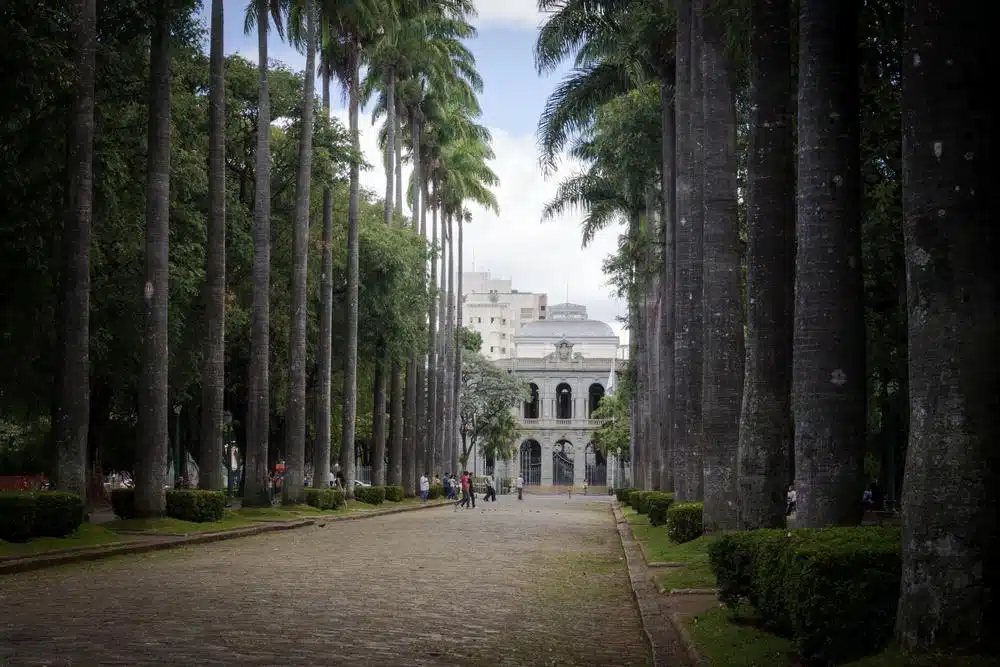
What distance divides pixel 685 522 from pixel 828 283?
9599mm

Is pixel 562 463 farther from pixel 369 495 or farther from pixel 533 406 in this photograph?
pixel 369 495

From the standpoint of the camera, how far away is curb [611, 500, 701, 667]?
9.85 m

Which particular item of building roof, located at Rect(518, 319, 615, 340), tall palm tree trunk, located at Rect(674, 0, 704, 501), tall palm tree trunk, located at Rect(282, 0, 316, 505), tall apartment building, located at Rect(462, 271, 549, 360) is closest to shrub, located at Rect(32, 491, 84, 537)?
tall palm tree trunk, located at Rect(674, 0, 704, 501)

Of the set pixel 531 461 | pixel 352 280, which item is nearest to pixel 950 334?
pixel 352 280

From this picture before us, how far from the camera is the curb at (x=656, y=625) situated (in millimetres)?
9851

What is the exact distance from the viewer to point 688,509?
20.1 m

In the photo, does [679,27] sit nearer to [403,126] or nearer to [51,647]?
[51,647]

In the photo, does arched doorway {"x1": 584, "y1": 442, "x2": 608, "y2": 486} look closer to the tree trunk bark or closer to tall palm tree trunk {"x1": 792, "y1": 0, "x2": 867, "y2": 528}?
tall palm tree trunk {"x1": 792, "y1": 0, "x2": 867, "y2": 528}

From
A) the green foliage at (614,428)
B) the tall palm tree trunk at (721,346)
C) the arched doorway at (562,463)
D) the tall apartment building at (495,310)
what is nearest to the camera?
the tall palm tree trunk at (721,346)

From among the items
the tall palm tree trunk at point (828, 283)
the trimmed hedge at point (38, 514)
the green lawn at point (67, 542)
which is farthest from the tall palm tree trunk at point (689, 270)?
the trimmed hedge at point (38, 514)

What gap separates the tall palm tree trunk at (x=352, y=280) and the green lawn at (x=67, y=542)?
20.1 m

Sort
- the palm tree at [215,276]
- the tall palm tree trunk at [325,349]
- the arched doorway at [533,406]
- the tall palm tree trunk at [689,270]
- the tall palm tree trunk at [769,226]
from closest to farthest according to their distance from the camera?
the tall palm tree trunk at [769,226] < the tall palm tree trunk at [689,270] < the palm tree at [215,276] < the tall palm tree trunk at [325,349] < the arched doorway at [533,406]

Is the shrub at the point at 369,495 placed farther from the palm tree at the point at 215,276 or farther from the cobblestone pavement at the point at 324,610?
the cobblestone pavement at the point at 324,610

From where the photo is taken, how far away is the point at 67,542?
2016 centimetres
